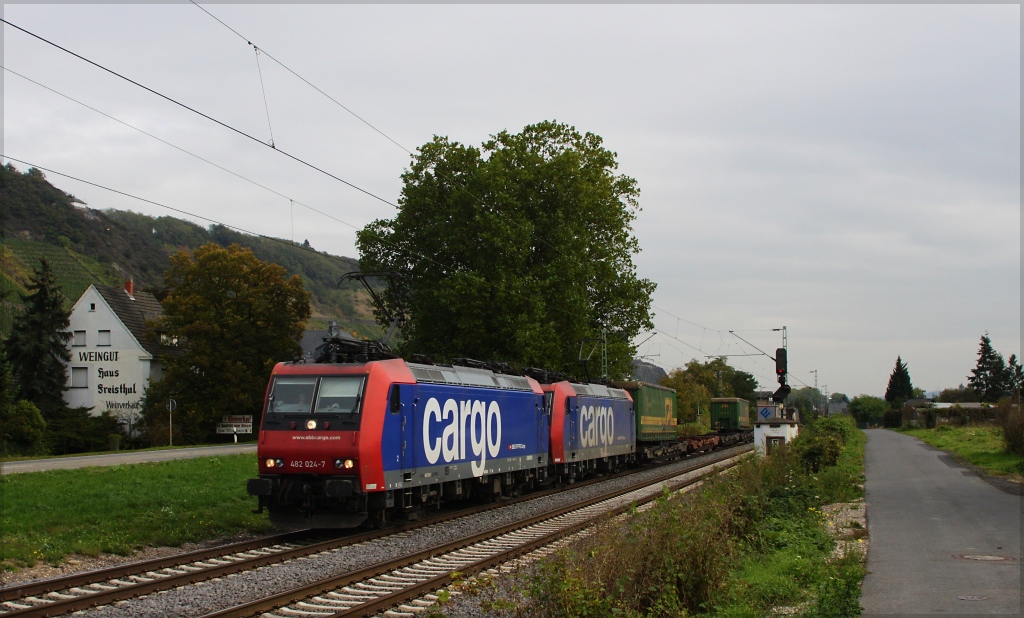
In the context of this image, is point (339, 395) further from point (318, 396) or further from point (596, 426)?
point (596, 426)

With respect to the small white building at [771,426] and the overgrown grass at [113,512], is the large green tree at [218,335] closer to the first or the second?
the overgrown grass at [113,512]

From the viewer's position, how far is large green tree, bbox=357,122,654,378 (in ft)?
113

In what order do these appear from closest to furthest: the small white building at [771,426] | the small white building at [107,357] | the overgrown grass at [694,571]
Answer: the overgrown grass at [694,571] < the small white building at [771,426] < the small white building at [107,357]

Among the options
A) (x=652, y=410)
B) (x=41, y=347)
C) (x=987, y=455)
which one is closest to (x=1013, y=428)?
(x=987, y=455)

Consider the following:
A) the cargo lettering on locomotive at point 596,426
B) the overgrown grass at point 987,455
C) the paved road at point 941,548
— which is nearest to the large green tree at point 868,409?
the overgrown grass at point 987,455

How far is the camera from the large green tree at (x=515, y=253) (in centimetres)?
3444

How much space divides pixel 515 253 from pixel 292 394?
2038 centimetres

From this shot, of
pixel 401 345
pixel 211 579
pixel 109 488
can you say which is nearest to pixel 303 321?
pixel 401 345

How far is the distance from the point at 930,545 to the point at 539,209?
26.8 m

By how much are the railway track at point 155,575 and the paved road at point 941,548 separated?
6.16 m

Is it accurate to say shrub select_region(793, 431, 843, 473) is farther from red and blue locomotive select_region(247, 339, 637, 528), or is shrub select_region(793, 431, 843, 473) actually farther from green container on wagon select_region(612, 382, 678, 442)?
green container on wagon select_region(612, 382, 678, 442)

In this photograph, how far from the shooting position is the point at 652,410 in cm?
3631

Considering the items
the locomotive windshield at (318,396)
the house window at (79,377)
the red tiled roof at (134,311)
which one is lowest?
the locomotive windshield at (318,396)

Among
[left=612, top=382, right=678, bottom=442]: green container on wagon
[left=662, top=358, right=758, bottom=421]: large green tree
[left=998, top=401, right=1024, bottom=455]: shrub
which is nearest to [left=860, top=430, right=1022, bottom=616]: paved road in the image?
[left=998, top=401, right=1024, bottom=455]: shrub
